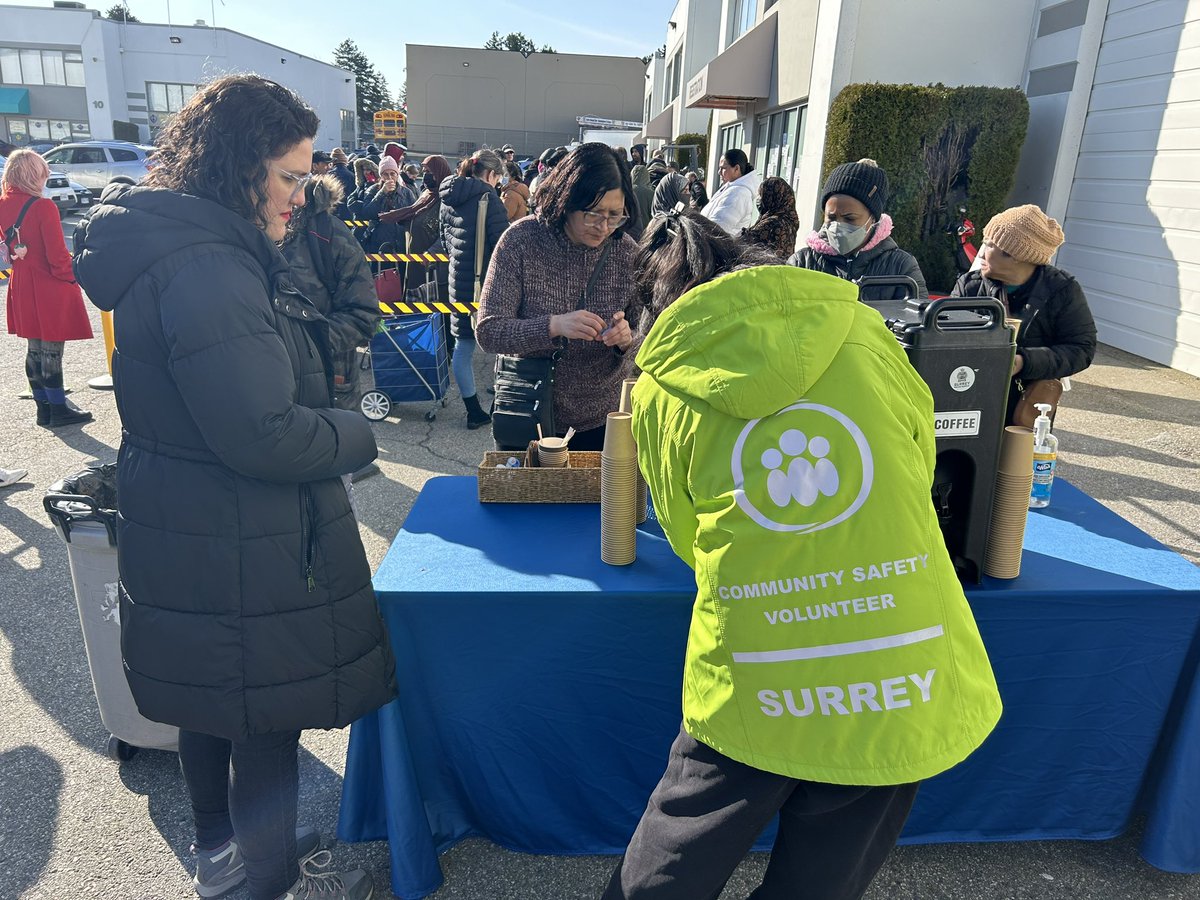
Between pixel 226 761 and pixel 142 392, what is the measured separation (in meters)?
1.01

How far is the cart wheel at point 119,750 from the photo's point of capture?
8.73 feet

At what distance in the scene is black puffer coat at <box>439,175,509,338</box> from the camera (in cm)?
598

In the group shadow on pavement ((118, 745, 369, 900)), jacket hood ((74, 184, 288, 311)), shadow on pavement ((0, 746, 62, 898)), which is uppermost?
jacket hood ((74, 184, 288, 311))

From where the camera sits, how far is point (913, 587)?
1292 mm

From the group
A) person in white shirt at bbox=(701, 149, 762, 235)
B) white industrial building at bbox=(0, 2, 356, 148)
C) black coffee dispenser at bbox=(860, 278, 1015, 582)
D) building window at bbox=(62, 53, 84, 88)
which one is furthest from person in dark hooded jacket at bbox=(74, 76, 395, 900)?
building window at bbox=(62, 53, 84, 88)

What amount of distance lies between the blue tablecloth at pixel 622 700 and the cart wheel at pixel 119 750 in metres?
0.98

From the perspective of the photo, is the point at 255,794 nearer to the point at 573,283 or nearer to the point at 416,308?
the point at 573,283

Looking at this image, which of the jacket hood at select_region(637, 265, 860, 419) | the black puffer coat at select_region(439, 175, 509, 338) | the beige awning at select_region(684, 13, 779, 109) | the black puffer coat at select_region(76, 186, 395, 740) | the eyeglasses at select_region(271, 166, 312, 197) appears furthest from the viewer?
the beige awning at select_region(684, 13, 779, 109)

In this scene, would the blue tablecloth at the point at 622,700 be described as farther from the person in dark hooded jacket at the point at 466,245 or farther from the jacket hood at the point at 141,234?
the person in dark hooded jacket at the point at 466,245

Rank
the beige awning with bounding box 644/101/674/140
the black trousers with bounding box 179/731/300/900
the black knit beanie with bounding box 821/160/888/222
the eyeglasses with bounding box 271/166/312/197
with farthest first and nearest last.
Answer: the beige awning with bounding box 644/101/674/140 < the black knit beanie with bounding box 821/160/888/222 < the black trousers with bounding box 179/731/300/900 < the eyeglasses with bounding box 271/166/312/197

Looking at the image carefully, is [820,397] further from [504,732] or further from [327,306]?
[327,306]

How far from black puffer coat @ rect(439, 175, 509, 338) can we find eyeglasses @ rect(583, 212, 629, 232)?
3.33 m

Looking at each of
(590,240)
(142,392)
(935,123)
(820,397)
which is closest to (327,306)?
(590,240)

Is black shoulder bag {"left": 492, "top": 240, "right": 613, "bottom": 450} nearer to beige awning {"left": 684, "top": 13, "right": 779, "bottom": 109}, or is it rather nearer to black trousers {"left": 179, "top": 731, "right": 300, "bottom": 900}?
black trousers {"left": 179, "top": 731, "right": 300, "bottom": 900}
